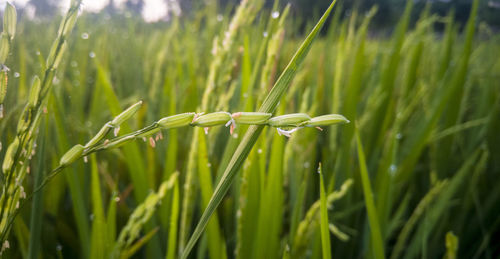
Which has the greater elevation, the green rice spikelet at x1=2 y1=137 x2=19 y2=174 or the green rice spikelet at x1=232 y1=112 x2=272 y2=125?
the green rice spikelet at x1=2 y1=137 x2=19 y2=174

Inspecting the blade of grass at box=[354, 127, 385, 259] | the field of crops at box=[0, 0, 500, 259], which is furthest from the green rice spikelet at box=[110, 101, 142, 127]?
the blade of grass at box=[354, 127, 385, 259]

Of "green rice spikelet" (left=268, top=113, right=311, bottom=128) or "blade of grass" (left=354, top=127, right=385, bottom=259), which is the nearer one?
"green rice spikelet" (left=268, top=113, right=311, bottom=128)

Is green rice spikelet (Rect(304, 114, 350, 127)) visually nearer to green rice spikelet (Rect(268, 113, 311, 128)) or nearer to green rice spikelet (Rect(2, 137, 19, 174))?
green rice spikelet (Rect(268, 113, 311, 128))

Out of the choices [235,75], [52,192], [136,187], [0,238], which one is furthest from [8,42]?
[235,75]

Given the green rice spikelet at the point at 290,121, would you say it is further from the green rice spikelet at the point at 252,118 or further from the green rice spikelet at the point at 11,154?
the green rice spikelet at the point at 11,154

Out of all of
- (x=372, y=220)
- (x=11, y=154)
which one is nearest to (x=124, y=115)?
(x=11, y=154)

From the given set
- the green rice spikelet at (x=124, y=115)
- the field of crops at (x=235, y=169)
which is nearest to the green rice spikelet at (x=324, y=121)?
the field of crops at (x=235, y=169)

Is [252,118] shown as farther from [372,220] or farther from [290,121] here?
[372,220]

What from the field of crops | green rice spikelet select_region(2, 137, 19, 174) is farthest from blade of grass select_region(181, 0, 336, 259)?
green rice spikelet select_region(2, 137, 19, 174)
